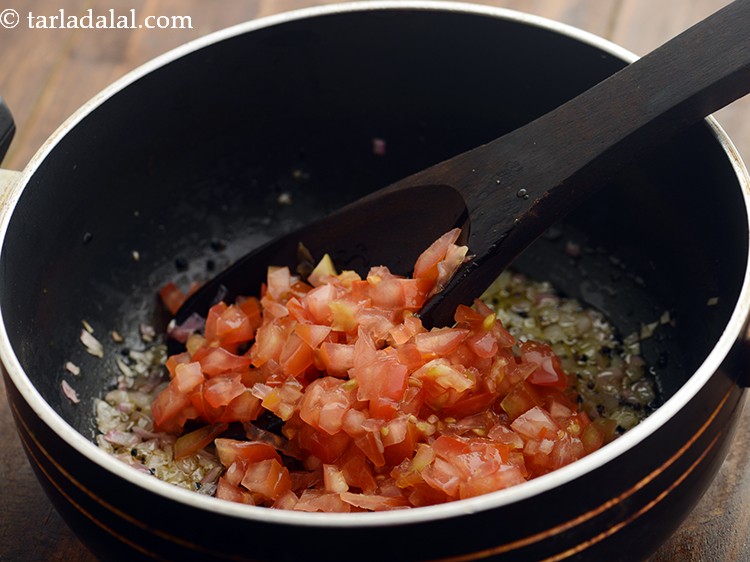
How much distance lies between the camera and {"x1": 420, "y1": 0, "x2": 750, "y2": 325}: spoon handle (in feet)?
4.24

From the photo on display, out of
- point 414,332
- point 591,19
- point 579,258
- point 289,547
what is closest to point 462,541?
point 289,547

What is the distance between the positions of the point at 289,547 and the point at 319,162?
3.30 ft

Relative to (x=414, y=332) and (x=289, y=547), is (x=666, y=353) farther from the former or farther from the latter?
(x=289, y=547)

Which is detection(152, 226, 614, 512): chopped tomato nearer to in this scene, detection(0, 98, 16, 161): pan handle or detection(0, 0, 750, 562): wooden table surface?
detection(0, 98, 16, 161): pan handle

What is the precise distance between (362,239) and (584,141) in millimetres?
420

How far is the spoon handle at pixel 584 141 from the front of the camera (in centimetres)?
129

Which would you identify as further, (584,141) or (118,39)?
(118,39)

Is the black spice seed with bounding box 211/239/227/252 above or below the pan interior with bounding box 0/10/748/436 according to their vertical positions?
below

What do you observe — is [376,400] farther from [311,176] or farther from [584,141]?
[311,176]

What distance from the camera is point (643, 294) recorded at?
5.51ft

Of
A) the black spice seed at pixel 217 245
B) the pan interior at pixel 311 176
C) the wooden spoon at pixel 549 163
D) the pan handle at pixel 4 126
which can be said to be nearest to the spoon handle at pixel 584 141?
the wooden spoon at pixel 549 163

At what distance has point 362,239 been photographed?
162 cm

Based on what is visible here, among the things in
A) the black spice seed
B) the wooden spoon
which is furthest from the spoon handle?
the black spice seed

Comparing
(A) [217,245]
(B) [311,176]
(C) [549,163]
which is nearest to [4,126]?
(A) [217,245]
